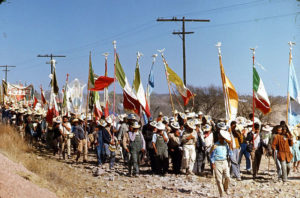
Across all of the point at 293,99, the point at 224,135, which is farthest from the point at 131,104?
the point at 293,99

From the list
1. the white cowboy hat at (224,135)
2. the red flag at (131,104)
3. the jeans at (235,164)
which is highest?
the red flag at (131,104)

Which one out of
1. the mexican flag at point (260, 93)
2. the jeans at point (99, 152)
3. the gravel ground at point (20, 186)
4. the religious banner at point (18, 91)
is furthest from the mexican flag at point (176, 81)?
the religious banner at point (18, 91)

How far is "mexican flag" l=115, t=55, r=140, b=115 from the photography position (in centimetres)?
1509

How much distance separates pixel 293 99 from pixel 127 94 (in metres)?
6.21

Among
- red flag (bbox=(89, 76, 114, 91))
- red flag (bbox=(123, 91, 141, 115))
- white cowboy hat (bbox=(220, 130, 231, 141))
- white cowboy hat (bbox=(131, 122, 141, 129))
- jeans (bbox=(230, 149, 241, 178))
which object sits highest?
red flag (bbox=(89, 76, 114, 91))

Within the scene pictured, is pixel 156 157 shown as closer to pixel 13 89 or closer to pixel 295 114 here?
pixel 295 114

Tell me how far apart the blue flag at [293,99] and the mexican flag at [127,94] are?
5681 millimetres

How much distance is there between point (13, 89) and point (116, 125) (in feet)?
63.3

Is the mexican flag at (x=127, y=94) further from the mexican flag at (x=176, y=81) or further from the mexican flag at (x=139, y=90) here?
the mexican flag at (x=176, y=81)

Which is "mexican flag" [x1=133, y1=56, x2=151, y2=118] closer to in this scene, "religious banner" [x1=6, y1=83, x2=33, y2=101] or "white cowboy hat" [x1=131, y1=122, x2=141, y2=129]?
"white cowboy hat" [x1=131, y1=122, x2=141, y2=129]

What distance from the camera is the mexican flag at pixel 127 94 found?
15.1m

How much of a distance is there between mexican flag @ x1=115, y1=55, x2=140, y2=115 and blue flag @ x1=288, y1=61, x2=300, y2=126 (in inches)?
224

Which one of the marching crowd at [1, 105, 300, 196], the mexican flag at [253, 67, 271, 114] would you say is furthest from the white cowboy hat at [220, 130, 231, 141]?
the mexican flag at [253, 67, 271, 114]

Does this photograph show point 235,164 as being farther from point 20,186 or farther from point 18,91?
point 18,91
